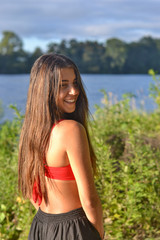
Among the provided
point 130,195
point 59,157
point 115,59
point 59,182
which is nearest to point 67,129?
point 59,157

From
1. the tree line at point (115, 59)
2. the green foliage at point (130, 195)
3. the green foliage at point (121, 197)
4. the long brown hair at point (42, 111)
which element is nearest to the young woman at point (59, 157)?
the long brown hair at point (42, 111)

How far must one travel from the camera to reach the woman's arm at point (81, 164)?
1552 mm

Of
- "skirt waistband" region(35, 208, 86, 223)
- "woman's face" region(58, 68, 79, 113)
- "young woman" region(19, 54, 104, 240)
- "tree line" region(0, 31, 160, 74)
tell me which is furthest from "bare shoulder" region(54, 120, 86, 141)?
"tree line" region(0, 31, 160, 74)

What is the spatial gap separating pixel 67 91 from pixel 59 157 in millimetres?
332

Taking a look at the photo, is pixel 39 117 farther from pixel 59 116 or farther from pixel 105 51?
pixel 105 51

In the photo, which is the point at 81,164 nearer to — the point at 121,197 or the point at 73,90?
the point at 73,90

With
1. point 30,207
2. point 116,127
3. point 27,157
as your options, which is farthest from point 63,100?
point 116,127

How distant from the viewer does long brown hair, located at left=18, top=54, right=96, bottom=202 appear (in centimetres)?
167

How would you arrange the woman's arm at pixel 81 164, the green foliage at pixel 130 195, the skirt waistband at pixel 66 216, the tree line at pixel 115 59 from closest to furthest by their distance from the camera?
1. the woman's arm at pixel 81 164
2. the skirt waistband at pixel 66 216
3. the green foliage at pixel 130 195
4. the tree line at pixel 115 59

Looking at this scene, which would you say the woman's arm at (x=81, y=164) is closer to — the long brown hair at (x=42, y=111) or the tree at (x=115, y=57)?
the long brown hair at (x=42, y=111)

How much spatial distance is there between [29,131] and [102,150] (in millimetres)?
1342

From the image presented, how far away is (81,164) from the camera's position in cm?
155

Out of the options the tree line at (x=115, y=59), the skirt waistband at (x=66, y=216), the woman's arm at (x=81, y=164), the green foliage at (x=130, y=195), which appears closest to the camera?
the woman's arm at (x=81, y=164)

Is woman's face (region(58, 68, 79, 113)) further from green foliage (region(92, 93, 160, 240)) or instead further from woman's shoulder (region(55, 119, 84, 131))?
green foliage (region(92, 93, 160, 240))
